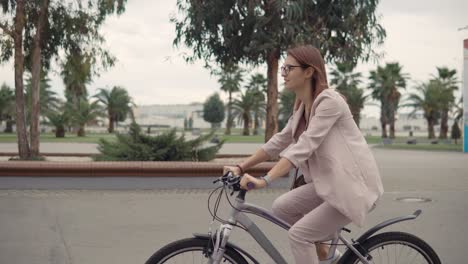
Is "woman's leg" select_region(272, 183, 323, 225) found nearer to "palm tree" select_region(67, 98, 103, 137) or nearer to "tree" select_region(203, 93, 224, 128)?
"palm tree" select_region(67, 98, 103, 137)

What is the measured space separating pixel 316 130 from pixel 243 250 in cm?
74

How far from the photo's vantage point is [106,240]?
654 centimetres

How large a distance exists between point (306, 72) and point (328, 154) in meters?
0.49

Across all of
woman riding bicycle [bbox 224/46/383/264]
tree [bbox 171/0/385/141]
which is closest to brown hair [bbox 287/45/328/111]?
woman riding bicycle [bbox 224/46/383/264]

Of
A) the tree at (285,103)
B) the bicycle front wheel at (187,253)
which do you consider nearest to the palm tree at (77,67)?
the bicycle front wheel at (187,253)

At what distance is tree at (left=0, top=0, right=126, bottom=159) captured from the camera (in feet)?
55.7

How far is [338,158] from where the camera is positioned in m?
3.11

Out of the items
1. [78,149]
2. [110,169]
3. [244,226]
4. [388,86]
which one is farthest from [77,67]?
[388,86]

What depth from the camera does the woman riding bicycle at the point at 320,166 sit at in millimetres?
3109

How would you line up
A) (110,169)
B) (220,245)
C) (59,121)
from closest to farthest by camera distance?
(220,245) → (110,169) → (59,121)

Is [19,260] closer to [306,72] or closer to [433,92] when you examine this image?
[306,72]

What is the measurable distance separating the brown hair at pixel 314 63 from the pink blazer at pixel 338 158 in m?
0.10

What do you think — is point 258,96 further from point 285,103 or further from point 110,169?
point 110,169

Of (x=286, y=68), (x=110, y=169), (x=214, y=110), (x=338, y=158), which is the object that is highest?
(x=214, y=110)
